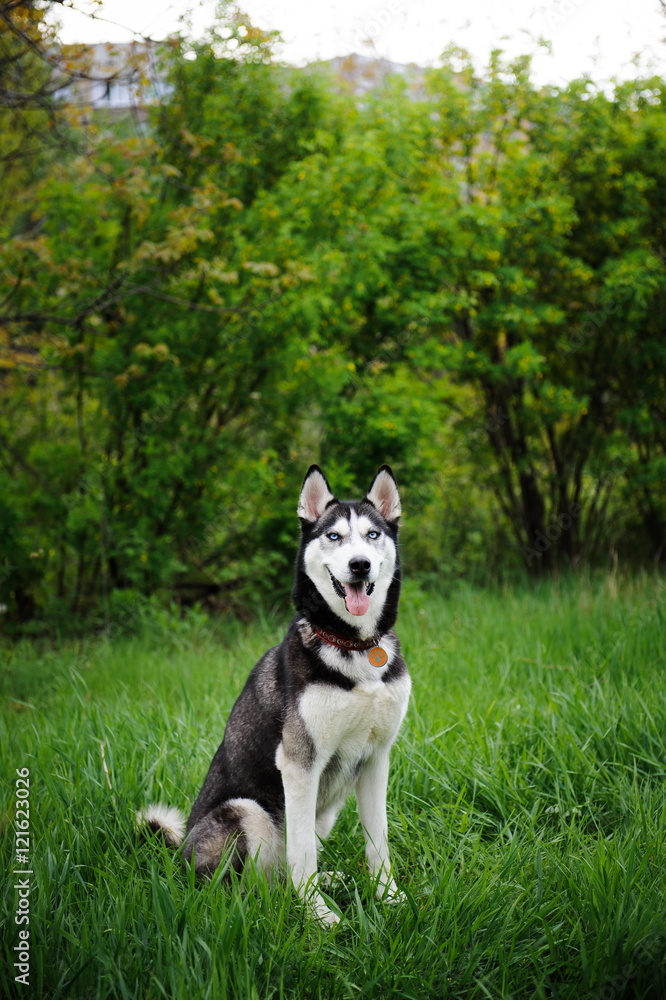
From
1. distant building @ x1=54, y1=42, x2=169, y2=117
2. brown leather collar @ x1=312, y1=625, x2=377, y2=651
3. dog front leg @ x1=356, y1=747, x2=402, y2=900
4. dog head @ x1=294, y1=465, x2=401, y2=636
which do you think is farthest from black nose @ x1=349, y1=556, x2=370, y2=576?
distant building @ x1=54, y1=42, x2=169, y2=117

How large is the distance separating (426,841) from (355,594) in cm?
112

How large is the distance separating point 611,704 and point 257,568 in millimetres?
4433

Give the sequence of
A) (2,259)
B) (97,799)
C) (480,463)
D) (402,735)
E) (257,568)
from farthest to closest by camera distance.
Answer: (480,463), (257,568), (2,259), (402,735), (97,799)

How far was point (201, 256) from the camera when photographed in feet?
23.2

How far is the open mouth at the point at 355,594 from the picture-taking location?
260 centimetres

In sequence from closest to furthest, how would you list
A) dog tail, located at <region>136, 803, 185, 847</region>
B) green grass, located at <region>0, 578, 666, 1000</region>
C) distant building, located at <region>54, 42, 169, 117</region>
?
green grass, located at <region>0, 578, 666, 1000</region>
dog tail, located at <region>136, 803, 185, 847</region>
distant building, located at <region>54, 42, 169, 117</region>

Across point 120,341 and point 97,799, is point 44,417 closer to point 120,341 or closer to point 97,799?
point 120,341

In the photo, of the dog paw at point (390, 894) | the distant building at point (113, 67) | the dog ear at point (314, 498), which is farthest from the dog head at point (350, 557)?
the distant building at point (113, 67)

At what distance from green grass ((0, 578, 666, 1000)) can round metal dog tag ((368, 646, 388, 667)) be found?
763 mm

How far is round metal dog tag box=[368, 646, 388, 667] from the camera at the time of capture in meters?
2.65

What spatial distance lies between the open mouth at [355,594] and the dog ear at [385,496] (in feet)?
1.24

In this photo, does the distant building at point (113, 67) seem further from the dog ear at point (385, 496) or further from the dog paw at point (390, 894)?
the dog paw at point (390, 894)

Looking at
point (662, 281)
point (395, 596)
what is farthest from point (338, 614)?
point (662, 281)

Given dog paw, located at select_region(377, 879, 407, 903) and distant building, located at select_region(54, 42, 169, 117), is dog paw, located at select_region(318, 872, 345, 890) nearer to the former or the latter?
dog paw, located at select_region(377, 879, 407, 903)
